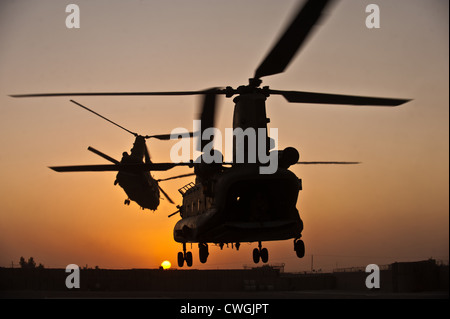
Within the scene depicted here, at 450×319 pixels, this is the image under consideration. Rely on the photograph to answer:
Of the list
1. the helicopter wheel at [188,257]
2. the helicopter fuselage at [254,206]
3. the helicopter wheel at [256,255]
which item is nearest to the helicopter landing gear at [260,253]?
the helicopter wheel at [256,255]

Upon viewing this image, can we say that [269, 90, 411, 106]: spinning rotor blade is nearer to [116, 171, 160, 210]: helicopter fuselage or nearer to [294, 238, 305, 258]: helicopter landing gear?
[294, 238, 305, 258]: helicopter landing gear

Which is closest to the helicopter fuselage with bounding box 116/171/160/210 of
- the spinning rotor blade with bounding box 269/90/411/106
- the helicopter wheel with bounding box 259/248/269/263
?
the helicopter wheel with bounding box 259/248/269/263

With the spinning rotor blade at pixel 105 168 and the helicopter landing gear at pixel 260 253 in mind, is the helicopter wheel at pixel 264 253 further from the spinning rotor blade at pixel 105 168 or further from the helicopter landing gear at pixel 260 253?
the spinning rotor blade at pixel 105 168

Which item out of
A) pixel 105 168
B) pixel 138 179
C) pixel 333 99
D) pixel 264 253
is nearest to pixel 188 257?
pixel 264 253

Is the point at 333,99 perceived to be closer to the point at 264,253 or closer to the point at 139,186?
the point at 264,253

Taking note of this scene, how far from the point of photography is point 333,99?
25.2 metres

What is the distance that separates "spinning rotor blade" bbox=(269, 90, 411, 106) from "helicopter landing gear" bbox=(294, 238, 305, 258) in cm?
656

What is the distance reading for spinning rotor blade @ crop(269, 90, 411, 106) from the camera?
24.5 metres

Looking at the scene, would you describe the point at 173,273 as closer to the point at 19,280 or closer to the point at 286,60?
the point at 19,280

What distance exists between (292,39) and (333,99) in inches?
229

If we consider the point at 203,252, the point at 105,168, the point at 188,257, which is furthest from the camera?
the point at 188,257

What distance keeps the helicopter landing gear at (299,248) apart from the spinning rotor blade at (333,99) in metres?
6.56

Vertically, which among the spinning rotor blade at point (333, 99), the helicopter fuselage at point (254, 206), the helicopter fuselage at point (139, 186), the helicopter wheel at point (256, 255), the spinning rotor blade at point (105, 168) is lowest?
the helicopter wheel at point (256, 255)

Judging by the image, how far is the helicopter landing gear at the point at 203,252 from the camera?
30719 mm
